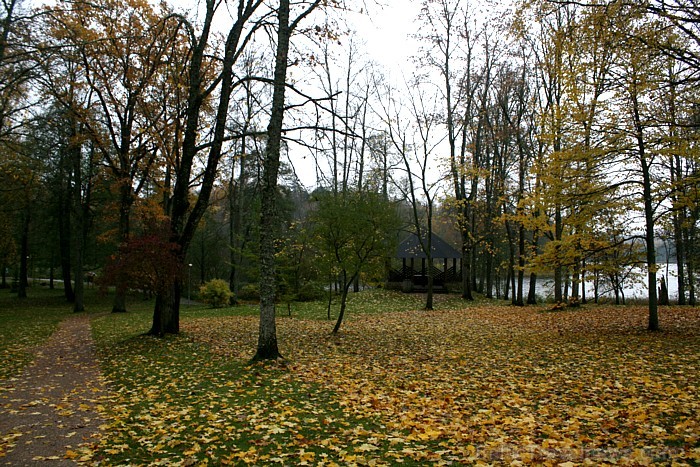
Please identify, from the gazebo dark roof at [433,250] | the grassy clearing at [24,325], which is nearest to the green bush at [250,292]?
the gazebo dark roof at [433,250]

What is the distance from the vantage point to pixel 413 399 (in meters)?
5.86

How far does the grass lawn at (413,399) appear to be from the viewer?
3.99m

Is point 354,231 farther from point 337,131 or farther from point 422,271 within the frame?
point 422,271

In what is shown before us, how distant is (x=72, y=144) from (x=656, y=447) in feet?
62.0

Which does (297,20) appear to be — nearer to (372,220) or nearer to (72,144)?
(372,220)

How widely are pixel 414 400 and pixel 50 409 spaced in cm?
462

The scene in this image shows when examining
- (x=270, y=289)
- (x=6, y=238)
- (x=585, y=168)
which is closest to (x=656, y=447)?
(x=270, y=289)

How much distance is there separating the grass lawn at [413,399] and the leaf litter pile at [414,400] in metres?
0.02

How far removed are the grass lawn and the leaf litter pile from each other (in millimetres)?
22

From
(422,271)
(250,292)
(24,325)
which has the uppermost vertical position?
(422,271)

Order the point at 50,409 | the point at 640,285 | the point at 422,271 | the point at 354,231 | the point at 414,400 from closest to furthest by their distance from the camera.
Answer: the point at 50,409, the point at 414,400, the point at 354,231, the point at 422,271, the point at 640,285

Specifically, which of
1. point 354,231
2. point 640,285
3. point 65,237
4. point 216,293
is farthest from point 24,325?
point 640,285

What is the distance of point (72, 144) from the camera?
16.5 metres

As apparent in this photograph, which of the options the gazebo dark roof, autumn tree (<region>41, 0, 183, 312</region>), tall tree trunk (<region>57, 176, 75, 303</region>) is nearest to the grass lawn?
autumn tree (<region>41, 0, 183, 312</region>)
